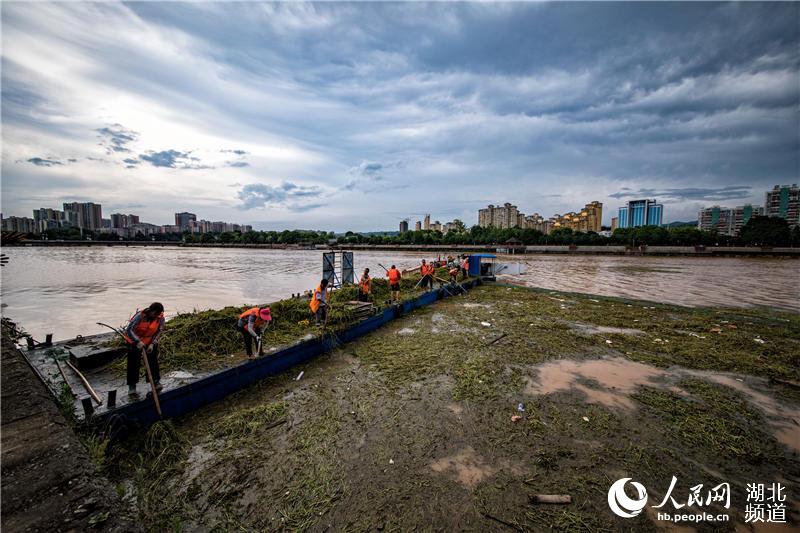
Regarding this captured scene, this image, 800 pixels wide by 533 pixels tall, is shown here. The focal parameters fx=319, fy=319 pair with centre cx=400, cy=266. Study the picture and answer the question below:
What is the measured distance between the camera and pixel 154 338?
4.90 m

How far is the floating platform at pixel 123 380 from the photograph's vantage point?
4273 mm

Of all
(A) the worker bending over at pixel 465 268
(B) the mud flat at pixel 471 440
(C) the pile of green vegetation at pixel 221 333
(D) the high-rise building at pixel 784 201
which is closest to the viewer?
(B) the mud flat at pixel 471 440

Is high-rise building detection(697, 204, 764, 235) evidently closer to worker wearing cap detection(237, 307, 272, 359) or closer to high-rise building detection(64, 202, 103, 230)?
worker wearing cap detection(237, 307, 272, 359)

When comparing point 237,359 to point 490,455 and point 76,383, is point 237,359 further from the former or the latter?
point 490,455

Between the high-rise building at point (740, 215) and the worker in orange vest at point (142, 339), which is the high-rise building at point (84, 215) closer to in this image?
the worker in orange vest at point (142, 339)

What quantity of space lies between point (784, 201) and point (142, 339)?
222 m

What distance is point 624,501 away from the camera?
3.73 meters

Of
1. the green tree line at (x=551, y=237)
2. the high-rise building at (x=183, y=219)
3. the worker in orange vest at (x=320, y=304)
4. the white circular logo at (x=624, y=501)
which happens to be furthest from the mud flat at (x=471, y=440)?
the high-rise building at (x=183, y=219)

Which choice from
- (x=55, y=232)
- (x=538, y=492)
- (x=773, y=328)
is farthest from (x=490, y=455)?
(x=55, y=232)

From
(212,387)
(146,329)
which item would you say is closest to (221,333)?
(212,387)

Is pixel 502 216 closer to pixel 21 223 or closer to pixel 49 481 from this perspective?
pixel 49 481

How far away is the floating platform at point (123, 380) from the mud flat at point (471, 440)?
255mm

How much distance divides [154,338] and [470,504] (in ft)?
16.4

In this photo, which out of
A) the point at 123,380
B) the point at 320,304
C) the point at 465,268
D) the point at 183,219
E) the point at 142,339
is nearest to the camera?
the point at 142,339
